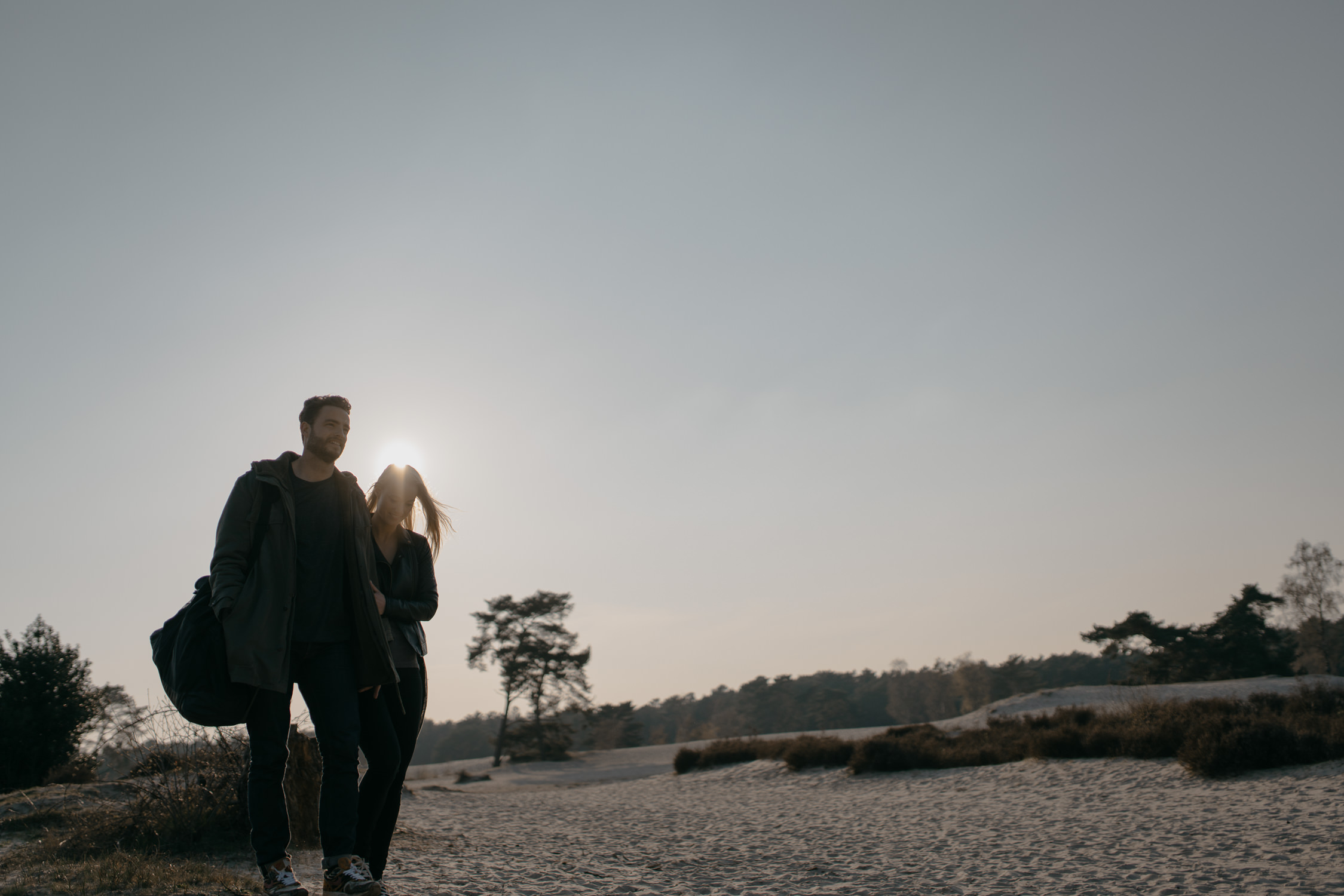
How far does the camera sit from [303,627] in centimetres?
306

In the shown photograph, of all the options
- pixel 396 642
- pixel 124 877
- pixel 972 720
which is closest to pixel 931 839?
pixel 396 642

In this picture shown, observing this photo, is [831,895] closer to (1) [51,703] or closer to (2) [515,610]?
(1) [51,703]

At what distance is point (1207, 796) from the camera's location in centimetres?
768

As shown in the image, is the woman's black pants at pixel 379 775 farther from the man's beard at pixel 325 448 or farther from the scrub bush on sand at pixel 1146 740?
the scrub bush on sand at pixel 1146 740

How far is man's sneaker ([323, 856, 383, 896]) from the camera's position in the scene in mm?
2801

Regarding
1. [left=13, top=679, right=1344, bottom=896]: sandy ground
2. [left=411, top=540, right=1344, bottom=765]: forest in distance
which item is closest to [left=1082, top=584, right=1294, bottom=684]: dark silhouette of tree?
[left=411, top=540, right=1344, bottom=765]: forest in distance

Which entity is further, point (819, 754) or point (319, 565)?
point (819, 754)

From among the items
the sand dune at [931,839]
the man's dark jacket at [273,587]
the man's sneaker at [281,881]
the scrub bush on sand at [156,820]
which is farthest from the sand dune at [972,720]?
the man's sneaker at [281,881]

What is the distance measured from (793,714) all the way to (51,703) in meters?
47.2

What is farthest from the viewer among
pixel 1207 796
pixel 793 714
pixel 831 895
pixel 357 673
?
pixel 793 714

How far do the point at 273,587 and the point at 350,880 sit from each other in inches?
43.7

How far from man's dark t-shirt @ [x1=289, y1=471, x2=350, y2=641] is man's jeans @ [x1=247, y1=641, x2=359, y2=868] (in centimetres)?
7

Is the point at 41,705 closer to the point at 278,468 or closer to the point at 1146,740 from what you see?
the point at 278,468

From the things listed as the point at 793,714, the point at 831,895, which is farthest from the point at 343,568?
the point at 793,714
